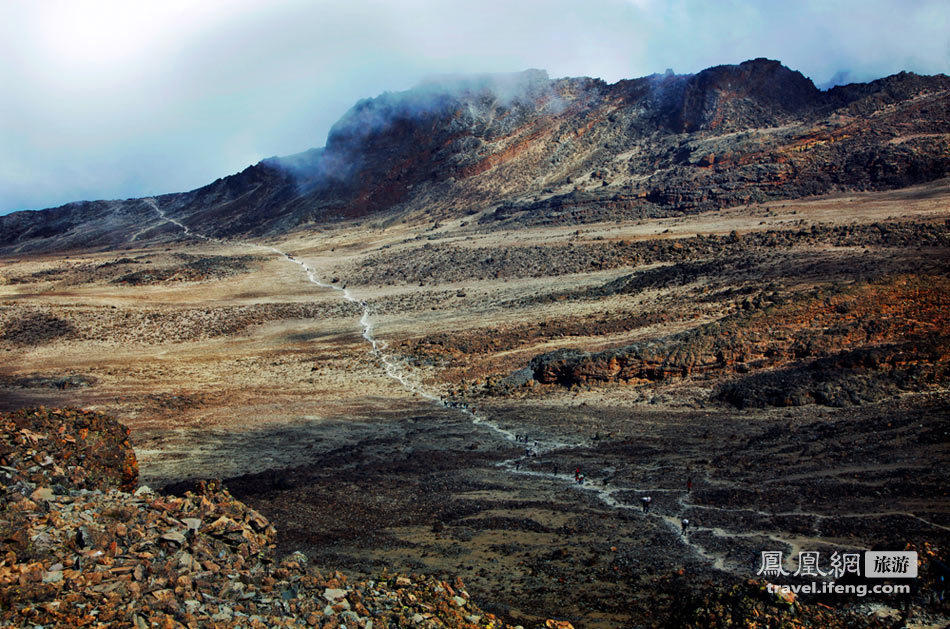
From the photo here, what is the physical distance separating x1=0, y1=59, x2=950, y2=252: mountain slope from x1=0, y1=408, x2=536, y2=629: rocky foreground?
5231 centimetres

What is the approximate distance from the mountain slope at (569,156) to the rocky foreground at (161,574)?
5231cm

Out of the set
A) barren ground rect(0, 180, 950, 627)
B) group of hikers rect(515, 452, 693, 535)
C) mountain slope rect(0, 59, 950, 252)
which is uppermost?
mountain slope rect(0, 59, 950, 252)

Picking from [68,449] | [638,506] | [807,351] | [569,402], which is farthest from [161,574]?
[807,351]

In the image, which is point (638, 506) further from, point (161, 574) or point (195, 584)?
point (161, 574)

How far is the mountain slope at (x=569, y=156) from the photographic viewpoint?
57.2 meters

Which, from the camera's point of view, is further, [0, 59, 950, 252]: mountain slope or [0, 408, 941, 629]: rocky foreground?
[0, 59, 950, 252]: mountain slope

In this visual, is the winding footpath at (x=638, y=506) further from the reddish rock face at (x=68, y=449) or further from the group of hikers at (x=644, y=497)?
the reddish rock face at (x=68, y=449)

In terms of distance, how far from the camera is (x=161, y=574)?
7840mm

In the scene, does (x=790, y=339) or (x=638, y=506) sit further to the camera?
(x=790, y=339)

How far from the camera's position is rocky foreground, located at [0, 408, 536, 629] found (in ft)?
23.2

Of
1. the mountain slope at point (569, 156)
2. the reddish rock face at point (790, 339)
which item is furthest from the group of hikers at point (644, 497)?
the mountain slope at point (569, 156)

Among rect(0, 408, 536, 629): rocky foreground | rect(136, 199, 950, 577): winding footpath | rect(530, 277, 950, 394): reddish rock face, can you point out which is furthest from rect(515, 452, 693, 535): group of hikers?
rect(530, 277, 950, 394): reddish rock face

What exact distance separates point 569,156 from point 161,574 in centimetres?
7531

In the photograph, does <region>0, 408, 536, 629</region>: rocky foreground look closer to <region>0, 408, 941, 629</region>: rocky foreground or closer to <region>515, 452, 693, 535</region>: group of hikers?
<region>0, 408, 941, 629</region>: rocky foreground
